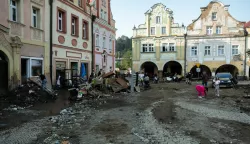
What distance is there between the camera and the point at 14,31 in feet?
46.6

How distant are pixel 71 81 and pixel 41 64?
11.3ft

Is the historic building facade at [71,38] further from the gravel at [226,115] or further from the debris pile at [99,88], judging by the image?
the gravel at [226,115]

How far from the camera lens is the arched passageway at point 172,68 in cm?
4259

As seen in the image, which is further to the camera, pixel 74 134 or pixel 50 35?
pixel 50 35

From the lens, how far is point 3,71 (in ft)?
44.0

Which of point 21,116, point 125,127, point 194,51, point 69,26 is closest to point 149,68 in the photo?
point 194,51

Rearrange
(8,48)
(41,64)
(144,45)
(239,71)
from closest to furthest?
(8,48) → (41,64) → (239,71) → (144,45)

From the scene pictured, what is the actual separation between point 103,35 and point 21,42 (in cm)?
1469

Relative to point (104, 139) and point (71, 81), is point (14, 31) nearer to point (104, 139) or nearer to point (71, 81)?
point (71, 81)

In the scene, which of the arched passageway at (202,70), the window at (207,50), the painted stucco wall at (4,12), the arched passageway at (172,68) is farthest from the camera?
the arched passageway at (172,68)

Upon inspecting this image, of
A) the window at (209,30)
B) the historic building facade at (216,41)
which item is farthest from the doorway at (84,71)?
the window at (209,30)

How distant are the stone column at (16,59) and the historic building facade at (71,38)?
165 inches

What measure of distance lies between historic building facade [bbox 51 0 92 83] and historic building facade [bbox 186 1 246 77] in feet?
71.2

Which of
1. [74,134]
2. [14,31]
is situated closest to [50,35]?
[14,31]
